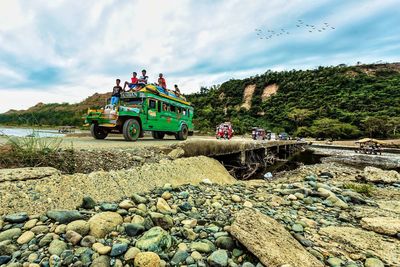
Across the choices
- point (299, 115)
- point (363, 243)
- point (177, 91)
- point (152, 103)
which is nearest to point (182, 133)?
point (177, 91)

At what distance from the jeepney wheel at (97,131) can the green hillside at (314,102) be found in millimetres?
33510

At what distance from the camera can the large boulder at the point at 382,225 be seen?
2.64m

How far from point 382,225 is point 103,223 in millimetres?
3347

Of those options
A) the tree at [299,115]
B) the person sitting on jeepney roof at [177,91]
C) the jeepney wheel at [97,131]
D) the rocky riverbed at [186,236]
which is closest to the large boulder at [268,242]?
the rocky riverbed at [186,236]

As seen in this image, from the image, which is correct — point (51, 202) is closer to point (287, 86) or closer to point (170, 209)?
point (170, 209)

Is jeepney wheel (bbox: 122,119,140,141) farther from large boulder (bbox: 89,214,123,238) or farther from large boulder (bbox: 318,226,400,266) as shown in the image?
large boulder (bbox: 318,226,400,266)

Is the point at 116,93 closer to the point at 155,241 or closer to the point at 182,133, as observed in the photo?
the point at 182,133

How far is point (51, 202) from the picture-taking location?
99.3 inches

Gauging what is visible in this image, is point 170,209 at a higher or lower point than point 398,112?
lower

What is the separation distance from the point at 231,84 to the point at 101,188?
10059 cm

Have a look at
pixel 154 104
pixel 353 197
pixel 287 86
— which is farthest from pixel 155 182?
pixel 287 86

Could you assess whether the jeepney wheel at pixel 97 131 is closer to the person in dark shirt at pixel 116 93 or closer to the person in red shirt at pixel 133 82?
the person in dark shirt at pixel 116 93

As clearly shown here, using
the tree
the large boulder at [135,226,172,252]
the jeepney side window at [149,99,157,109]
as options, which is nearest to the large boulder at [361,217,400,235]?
the large boulder at [135,226,172,252]

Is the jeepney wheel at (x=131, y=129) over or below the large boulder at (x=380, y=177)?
over
